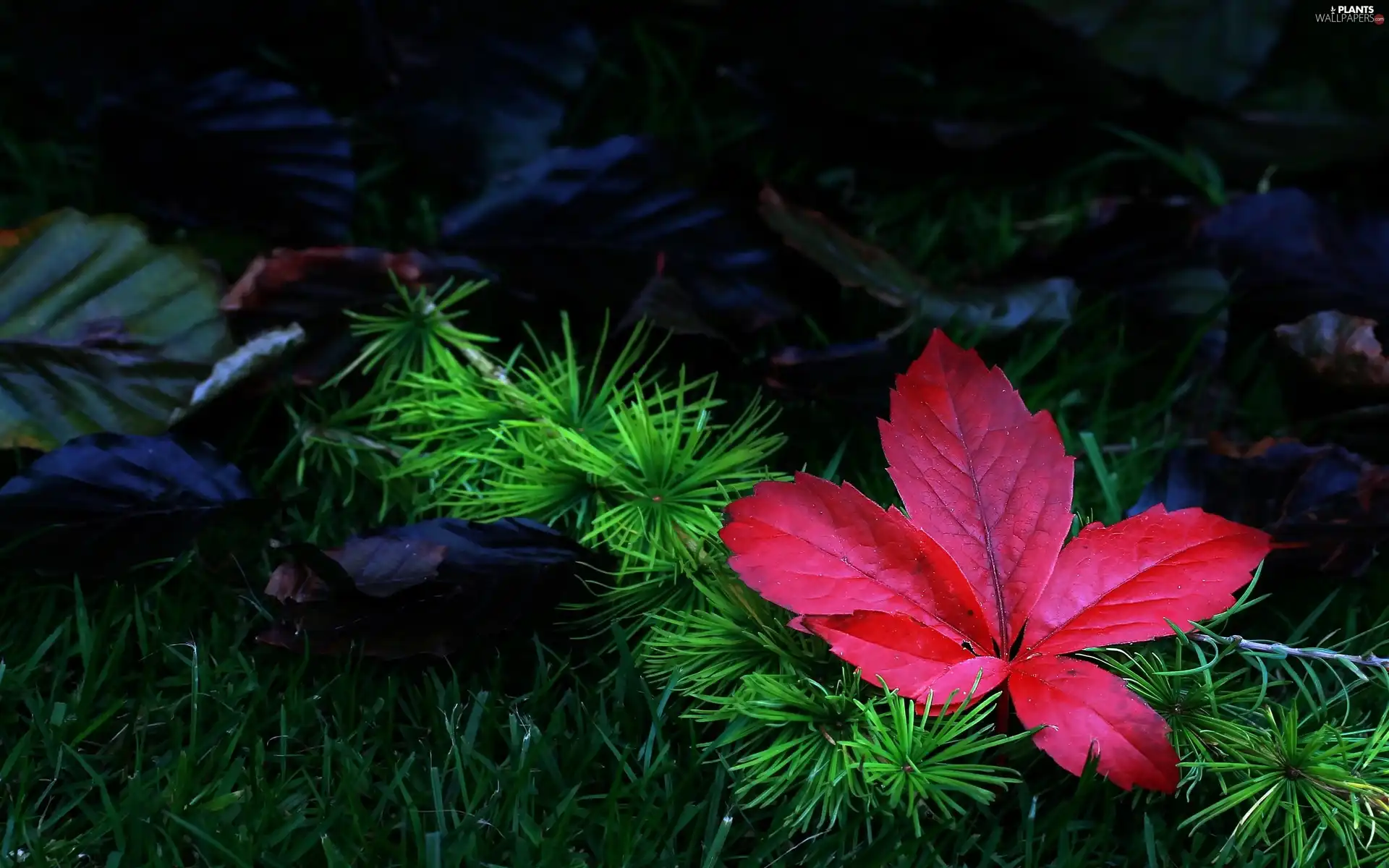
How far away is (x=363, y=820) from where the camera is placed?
0.80m

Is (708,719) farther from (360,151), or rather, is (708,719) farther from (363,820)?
(360,151)

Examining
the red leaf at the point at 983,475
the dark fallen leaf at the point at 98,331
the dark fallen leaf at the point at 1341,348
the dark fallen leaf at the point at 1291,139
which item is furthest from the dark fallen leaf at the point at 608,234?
the dark fallen leaf at the point at 1291,139

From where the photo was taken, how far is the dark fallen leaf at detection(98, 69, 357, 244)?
127 cm

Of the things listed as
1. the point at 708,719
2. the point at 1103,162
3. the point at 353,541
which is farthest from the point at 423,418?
the point at 1103,162

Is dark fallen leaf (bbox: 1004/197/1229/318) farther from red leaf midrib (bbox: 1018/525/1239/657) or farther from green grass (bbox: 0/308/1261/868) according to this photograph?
green grass (bbox: 0/308/1261/868)

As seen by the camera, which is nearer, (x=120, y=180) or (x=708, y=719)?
(x=708, y=719)

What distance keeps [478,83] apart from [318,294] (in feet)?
1.31

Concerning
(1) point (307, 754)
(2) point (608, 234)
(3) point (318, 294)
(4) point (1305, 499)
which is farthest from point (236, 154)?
(4) point (1305, 499)

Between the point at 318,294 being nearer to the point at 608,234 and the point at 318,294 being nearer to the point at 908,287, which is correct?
the point at 608,234

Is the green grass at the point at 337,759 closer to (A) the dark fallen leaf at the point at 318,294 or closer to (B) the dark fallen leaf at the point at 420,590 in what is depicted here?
(B) the dark fallen leaf at the point at 420,590

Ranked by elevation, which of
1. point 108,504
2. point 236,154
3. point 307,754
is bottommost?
point 307,754

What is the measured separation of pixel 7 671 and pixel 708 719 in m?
0.54

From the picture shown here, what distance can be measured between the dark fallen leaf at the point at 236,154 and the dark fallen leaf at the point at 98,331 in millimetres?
170

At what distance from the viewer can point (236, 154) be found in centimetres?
127
